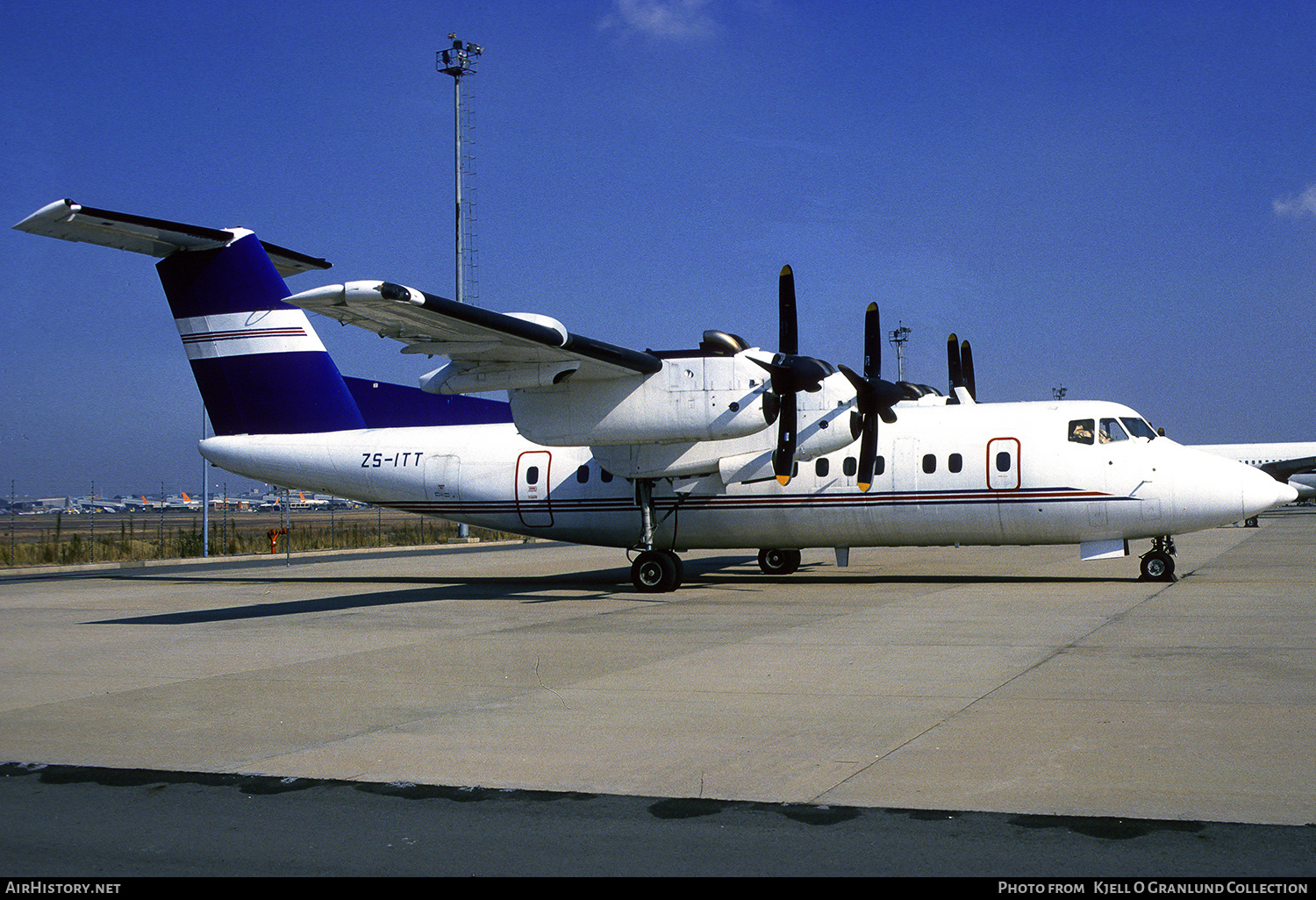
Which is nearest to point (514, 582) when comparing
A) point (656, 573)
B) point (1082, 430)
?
point (656, 573)

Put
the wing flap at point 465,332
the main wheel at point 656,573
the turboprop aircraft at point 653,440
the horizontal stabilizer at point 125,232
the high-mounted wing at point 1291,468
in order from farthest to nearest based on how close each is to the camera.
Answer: the high-mounted wing at point 1291,468, the main wheel at point 656,573, the turboprop aircraft at point 653,440, the horizontal stabilizer at point 125,232, the wing flap at point 465,332

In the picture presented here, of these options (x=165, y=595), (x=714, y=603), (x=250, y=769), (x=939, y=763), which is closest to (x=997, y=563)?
(x=714, y=603)

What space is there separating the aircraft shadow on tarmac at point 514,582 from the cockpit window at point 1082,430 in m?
2.46

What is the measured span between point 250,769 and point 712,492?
1325 centimetres

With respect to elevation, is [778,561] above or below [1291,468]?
below

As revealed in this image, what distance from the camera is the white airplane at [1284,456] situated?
2060 inches

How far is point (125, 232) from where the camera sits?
1736 centimetres

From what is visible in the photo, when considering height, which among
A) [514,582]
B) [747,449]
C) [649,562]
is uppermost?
[747,449]

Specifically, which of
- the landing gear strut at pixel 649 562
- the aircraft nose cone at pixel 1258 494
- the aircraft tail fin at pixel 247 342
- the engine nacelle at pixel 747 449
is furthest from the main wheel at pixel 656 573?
the aircraft nose cone at pixel 1258 494

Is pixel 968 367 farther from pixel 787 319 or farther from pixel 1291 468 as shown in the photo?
pixel 1291 468

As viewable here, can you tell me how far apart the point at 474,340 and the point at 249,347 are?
6706mm

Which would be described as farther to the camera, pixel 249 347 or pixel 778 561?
pixel 778 561

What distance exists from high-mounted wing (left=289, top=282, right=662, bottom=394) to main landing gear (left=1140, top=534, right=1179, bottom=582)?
897cm

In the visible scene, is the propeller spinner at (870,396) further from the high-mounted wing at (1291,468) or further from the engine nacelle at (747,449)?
the high-mounted wing at (1291,468)
